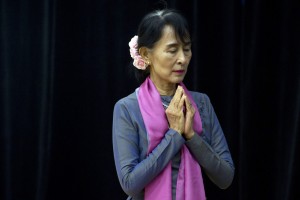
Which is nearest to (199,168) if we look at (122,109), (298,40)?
(122,109)

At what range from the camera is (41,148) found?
241 cm

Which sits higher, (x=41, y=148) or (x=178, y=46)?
(x=178, y=46)

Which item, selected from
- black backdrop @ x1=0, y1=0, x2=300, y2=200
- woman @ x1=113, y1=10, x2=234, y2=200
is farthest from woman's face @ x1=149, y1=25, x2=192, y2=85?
black backdrop @ x1=0, y1=0, x2=300, y2=200

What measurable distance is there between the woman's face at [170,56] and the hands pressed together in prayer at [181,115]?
0.06 metres

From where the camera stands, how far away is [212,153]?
5.05 feet

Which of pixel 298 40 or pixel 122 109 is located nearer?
pixel 122 109

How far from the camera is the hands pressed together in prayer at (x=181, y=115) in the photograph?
1.52 metres

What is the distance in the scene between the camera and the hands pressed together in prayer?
1.52 metres

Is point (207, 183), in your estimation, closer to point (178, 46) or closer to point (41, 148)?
point (41, 148)

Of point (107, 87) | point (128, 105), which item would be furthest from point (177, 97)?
point (107, 87)

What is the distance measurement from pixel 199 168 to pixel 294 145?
1127 millimetres

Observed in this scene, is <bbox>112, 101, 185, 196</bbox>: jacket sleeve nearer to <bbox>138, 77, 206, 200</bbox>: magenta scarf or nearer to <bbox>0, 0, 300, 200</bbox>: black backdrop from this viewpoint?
<bbox>138, 77, 206, 200</bbox>: magenta scarf

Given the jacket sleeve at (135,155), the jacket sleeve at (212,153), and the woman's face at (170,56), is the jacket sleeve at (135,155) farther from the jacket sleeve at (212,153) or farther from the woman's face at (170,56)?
the woman's face at (170,56)

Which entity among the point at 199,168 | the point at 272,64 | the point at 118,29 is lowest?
the point at 199,168
